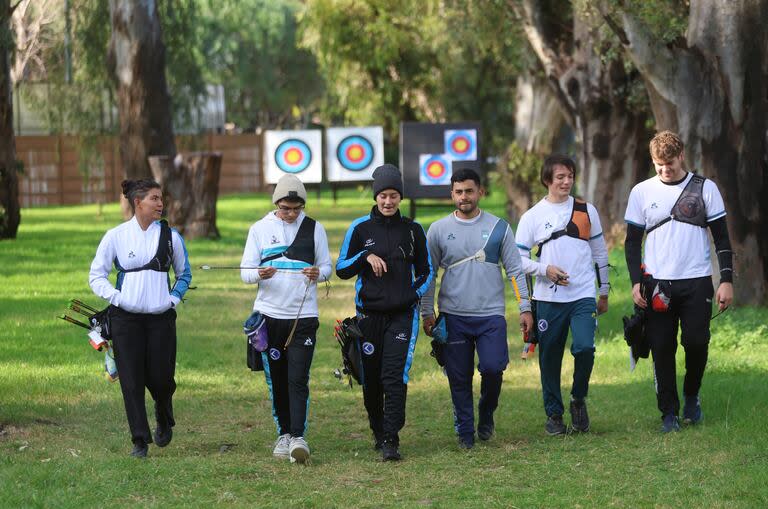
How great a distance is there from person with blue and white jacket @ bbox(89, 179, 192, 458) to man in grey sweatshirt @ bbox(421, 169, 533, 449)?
5.77 feet

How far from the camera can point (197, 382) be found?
13.0 m

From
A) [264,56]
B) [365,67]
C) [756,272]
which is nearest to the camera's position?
[756,272]

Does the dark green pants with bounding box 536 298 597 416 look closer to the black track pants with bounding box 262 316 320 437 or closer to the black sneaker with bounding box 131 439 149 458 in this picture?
the black track pants with bounding box 262 316 320 437

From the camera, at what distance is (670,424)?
32.4 ft

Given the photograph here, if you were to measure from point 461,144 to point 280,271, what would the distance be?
13.6 meters

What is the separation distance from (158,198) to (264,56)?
195ft

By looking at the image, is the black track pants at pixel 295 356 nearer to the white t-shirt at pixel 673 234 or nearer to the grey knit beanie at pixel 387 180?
the grey knit beanie at pixel 387 180

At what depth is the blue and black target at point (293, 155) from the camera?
2098 cm

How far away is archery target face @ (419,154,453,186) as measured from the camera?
21.8m

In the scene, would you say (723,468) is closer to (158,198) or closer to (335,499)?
(335,499)

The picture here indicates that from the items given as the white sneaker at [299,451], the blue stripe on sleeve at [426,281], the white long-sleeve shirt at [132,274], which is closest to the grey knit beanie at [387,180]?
the blue stripe on sleeve at [426,281]

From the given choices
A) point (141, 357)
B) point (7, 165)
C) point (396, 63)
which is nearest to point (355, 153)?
point (7, 165)

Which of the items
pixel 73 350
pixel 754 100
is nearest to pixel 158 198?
pixel 73 350

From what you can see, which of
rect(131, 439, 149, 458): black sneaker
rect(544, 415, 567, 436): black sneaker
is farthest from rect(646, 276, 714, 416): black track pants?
rect(131, 439, 149, 458): black sneaker
